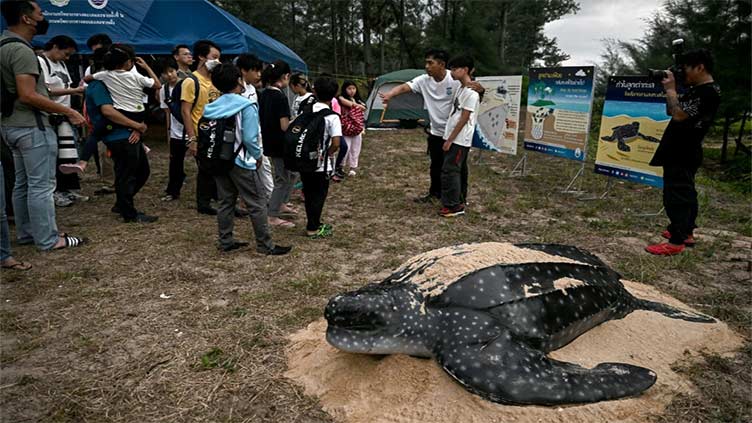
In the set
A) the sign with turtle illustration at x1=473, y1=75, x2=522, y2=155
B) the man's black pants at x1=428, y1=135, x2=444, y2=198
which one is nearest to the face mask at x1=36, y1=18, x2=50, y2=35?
the man's black pants at x1=428, y1=135, x2=444, y2=198

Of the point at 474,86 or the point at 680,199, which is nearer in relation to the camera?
the point at 680,199

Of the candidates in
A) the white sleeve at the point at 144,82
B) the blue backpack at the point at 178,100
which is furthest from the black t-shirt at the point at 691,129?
the white sleeve at the point at 144,82

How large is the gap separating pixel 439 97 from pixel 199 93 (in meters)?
2.77

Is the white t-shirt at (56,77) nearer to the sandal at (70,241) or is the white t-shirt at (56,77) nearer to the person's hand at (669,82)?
the sandal at (70,241)

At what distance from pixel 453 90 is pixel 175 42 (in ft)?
23.2

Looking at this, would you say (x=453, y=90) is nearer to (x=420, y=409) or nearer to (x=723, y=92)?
(x=420, y=409)

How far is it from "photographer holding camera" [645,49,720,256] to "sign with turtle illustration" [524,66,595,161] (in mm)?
2445

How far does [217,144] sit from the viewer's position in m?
3.52

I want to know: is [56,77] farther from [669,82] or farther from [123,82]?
[669,82]

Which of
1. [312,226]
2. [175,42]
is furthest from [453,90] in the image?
[175,42]

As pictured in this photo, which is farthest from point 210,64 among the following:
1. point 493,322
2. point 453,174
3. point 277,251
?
point 493,322

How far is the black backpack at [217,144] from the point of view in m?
3.52

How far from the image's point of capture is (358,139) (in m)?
7.56

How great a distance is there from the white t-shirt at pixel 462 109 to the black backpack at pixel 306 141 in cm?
164
